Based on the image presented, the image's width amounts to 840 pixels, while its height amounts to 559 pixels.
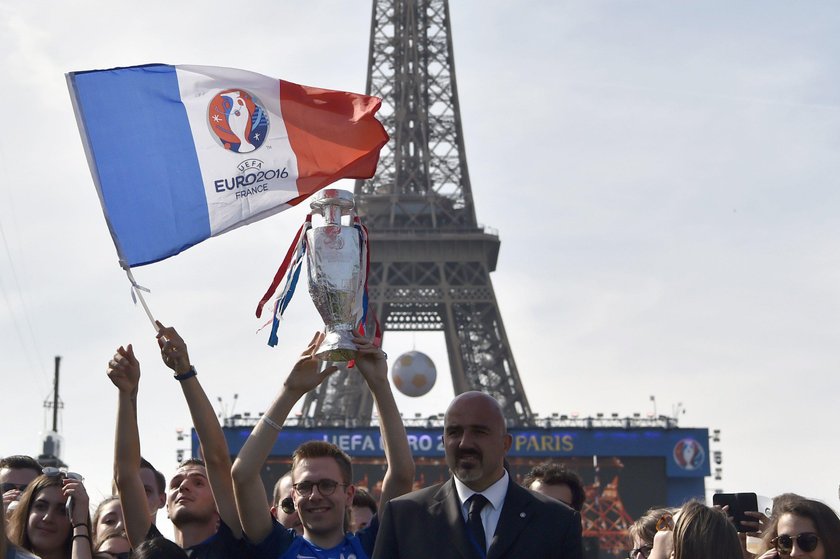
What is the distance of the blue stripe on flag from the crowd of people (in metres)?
1.25

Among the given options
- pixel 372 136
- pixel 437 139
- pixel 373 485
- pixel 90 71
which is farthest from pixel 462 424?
pixel 437 139

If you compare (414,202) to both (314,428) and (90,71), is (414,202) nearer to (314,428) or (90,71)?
(314,428)

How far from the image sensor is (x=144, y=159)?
330 inches

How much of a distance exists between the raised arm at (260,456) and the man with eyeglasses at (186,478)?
0.15 metres

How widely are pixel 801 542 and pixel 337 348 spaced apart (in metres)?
2.30

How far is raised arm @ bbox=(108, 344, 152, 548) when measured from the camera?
7.00 m

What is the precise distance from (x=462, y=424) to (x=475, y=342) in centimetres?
5262

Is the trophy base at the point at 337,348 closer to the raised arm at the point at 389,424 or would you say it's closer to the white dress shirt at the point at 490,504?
the raised arm at the point at 389,424

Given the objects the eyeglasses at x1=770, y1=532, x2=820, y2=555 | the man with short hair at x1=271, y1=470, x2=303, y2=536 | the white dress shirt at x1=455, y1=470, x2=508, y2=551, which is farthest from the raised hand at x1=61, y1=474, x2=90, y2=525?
the eyeglasses at x1=770, y1=532, x2=820, y2=555

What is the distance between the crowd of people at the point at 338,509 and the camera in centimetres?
597

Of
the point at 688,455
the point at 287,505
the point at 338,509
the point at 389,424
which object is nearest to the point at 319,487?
the point at 338,509

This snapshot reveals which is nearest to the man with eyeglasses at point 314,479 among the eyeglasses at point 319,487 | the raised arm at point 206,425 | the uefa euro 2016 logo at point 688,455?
the eyeglasses at point 319,487

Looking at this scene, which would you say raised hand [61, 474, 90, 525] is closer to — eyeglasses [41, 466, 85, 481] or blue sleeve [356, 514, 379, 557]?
eyeglasses [41, 466, 85, 481]

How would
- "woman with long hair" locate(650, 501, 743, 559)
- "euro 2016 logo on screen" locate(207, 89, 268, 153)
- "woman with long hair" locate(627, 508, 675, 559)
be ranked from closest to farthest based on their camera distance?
"woman with long hair" locate(650, 501, 743, 559), "woman with long hair" locate(627, 508, 675, 559), "euro 2016 logo on screen" locate(207, 89, 268, 153)
